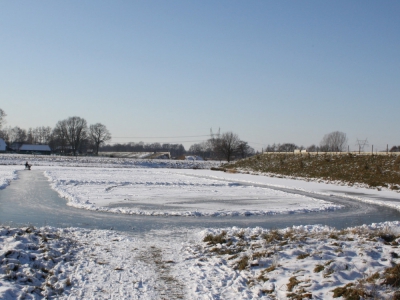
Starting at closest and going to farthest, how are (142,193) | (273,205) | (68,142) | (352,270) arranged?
(352,270), (273,205), (142,193), (68,142)

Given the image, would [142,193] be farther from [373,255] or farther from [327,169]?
[327,169]

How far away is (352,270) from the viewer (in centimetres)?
791

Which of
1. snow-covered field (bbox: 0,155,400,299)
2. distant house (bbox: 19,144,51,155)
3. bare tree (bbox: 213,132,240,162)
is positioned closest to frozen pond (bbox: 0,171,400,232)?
snow-covered field (bbox: 0,155,400,299)

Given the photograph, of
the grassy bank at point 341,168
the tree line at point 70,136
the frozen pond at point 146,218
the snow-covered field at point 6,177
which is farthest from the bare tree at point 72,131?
the frozen pond at point 146,218

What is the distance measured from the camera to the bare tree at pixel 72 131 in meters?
145

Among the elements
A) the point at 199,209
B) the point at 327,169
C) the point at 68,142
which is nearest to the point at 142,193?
the point at 199,209

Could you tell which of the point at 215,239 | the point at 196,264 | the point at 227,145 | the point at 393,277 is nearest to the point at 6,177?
the point at 215,239

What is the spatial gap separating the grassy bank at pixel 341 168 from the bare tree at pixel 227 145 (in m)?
49.8

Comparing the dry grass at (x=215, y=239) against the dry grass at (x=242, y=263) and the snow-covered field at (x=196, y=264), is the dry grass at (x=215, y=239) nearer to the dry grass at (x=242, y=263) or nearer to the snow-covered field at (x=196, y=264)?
the snow-covered field at (x=196, y=264)

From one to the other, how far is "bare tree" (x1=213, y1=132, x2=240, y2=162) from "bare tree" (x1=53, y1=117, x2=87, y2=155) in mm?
53624

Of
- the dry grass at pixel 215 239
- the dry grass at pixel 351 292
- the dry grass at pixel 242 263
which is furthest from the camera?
the dry grass at pixel 215 239

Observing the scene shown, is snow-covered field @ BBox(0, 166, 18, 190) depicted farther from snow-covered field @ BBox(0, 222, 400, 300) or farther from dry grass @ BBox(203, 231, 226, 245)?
dry grass @ BBox(203, 231, 226, 245)

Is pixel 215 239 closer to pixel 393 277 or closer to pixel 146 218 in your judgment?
pixel 393 277

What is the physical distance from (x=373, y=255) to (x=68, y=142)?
148m
